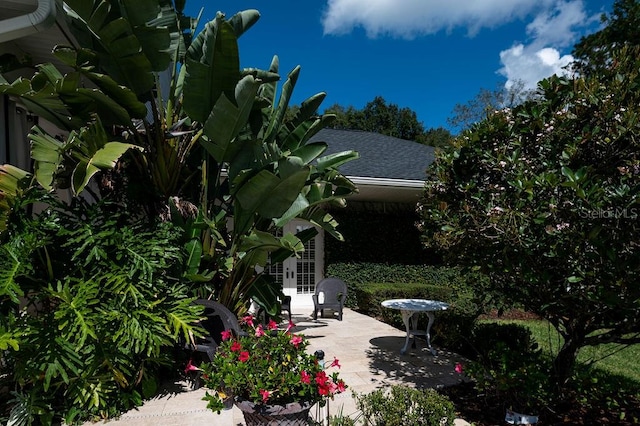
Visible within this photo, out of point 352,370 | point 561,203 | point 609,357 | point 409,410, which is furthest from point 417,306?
point 609,357

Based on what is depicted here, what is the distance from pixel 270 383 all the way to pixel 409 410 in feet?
4.27

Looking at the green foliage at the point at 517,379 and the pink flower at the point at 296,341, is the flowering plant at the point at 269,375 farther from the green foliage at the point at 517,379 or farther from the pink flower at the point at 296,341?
the green foliage at the point at 517,379

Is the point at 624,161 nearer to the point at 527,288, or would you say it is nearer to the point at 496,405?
the point at 527,288

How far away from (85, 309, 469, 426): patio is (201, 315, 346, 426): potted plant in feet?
2.54

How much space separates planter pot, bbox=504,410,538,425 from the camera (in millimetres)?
3781

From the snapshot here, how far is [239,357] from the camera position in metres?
3.42

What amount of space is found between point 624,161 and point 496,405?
304 cm

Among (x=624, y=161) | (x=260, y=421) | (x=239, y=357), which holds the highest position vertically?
(x=624, y=161)

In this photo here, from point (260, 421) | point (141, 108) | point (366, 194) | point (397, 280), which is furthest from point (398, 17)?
point (260, 421)

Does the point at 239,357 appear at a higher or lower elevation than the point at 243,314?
higher

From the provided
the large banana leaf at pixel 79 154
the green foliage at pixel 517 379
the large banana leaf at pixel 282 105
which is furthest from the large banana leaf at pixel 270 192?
the green foliage at pixel 517 379

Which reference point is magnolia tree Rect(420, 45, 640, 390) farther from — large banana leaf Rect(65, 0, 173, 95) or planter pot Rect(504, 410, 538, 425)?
large banana leaf Rect(65, 0, 173, 95)

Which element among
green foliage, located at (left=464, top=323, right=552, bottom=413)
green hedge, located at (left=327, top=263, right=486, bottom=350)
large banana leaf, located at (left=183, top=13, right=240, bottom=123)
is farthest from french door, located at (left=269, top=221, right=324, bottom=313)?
green foliage, located at (left=464, top=323, right=552, bottom=413)

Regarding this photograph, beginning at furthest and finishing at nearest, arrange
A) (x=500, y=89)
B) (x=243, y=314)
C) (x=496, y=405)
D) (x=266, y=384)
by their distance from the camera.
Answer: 1. (x=500, y=89)
2. (x=243, y=314)
3. (x=496, y=405)
4. (x=266, y=384)
